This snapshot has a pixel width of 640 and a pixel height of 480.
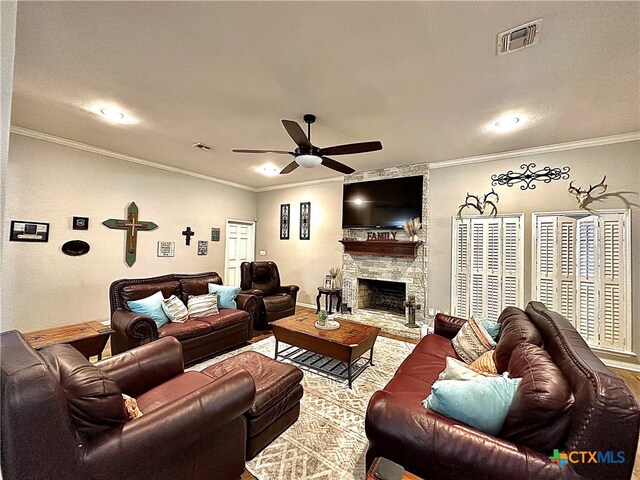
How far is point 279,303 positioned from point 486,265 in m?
3.40

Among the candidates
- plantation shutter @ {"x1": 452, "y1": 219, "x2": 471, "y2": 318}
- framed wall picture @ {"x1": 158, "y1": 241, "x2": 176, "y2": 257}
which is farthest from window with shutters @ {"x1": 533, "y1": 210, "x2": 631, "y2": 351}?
framed wall picture @ {"x1": 158, "y1": 241, "x2": 176, "y2": 257}

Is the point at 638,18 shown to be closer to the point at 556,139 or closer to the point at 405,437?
the point at 556,139

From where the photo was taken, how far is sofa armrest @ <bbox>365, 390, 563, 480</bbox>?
1142 mm

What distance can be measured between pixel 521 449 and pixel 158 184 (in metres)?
6.00

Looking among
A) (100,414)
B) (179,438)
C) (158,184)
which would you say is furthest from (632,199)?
(158,184)

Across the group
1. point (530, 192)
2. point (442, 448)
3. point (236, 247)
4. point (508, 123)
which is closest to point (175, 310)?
point (442, 448)

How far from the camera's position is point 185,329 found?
3084 mm

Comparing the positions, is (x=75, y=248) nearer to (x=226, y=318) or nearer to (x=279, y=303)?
(x=226, y=318)

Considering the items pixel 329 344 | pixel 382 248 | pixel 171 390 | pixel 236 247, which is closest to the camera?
pixel 171 390

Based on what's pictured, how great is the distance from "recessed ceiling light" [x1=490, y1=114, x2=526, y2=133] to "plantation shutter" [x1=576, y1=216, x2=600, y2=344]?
1590 mm

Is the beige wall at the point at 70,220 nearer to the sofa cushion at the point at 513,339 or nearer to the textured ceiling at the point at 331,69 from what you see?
A: the textured ceiling at the point at 331,69

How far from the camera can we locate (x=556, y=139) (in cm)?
355

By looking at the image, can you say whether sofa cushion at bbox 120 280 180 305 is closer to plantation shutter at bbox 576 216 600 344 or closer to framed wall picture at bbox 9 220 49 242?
framed wall picture at bbox 9 220 49 242

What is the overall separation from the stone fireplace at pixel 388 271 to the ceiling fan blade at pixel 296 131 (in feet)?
9.05
